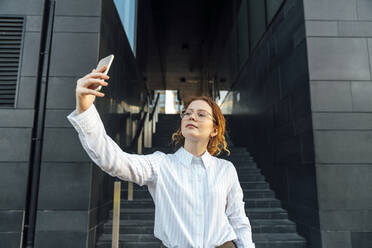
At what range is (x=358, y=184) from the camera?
359 cm

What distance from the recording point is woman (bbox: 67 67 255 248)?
1116 mm

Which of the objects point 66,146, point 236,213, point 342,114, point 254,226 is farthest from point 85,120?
point 254,226

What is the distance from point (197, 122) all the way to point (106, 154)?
0.50m

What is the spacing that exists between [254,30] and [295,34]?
2902 millimetres

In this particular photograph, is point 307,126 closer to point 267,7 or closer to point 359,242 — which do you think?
point 359,242

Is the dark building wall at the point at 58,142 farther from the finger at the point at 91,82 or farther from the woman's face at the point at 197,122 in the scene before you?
the finger at the point at 91,82

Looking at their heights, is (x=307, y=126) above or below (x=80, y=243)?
above

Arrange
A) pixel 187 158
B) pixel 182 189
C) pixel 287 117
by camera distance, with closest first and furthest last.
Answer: pixel 182 189, pixel 187 158, pixel 287 117

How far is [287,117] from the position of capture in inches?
183

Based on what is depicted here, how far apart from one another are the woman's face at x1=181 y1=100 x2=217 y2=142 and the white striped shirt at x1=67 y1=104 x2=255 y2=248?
10 cm

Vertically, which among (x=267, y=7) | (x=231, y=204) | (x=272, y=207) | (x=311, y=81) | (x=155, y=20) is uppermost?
(x=155, y=20)

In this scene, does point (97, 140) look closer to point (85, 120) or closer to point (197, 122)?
point (85, 120)

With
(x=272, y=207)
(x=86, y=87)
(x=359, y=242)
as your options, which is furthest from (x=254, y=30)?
(x=86, y=87)

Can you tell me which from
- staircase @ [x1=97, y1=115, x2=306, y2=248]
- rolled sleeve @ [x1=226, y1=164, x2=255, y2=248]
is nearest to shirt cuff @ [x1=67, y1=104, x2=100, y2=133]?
rolled sleeve @ [x1=226, y1=164, x2=255, y2=248]
